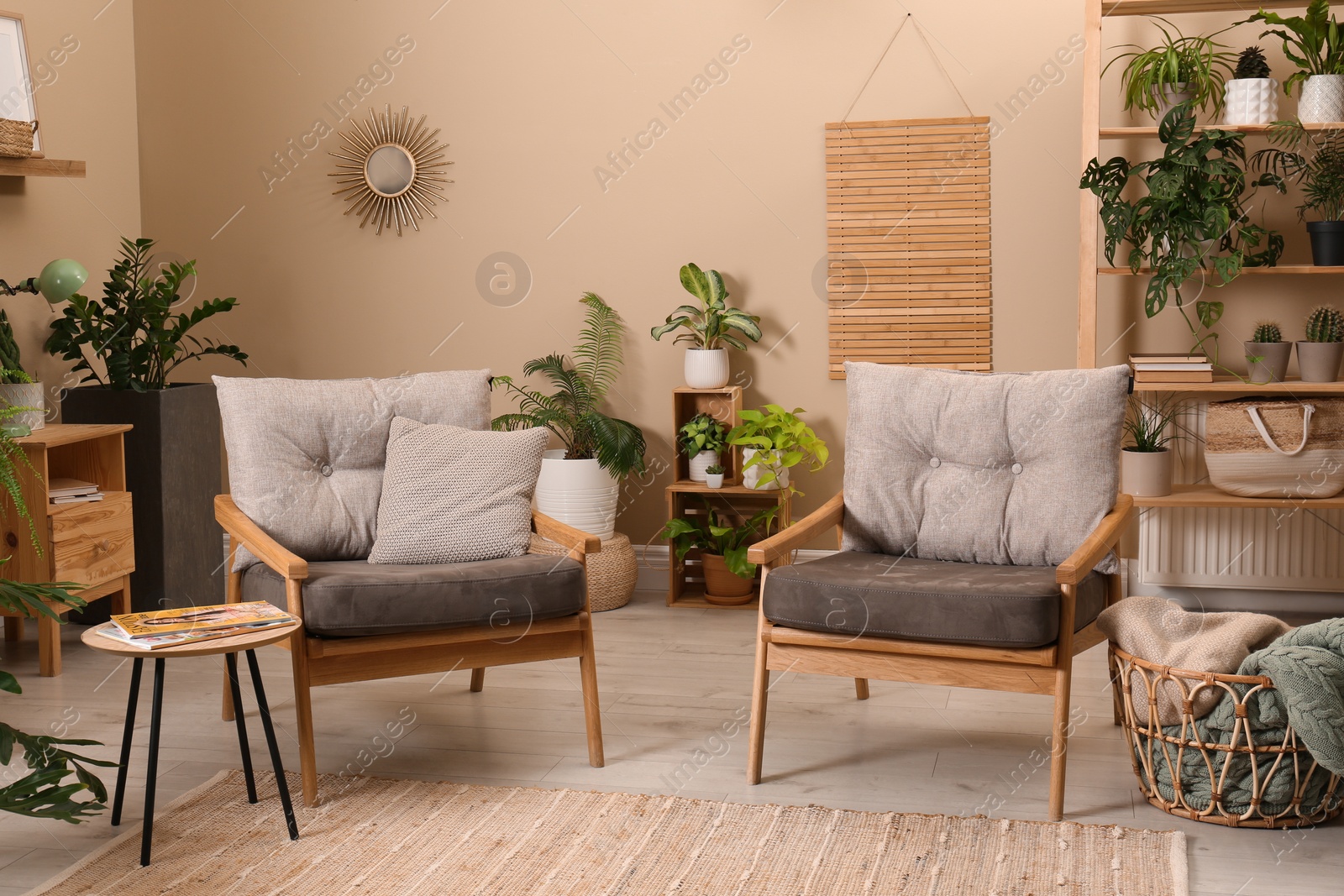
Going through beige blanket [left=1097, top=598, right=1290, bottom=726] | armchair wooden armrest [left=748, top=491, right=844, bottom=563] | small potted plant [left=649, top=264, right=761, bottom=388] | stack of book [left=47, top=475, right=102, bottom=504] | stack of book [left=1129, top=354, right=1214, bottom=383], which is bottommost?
beige blanket [left=1097, top=598, right=1290, bottom=726]

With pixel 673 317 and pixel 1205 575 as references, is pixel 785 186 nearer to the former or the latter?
pixel 673 317

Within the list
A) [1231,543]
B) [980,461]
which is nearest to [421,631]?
[980,461]

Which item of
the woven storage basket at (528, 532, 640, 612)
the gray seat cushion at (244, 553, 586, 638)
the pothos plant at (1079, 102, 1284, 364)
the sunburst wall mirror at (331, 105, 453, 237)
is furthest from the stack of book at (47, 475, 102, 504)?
the pothos plant at (1079, 102, 1284, 364)

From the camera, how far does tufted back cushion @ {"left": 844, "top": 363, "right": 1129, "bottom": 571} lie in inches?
114

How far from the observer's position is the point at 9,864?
235 centimetres

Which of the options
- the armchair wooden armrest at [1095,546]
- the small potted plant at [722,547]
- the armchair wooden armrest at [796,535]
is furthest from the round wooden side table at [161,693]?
the small potted plant at [722,547]

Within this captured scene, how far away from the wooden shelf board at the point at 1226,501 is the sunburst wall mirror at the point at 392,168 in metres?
2.82

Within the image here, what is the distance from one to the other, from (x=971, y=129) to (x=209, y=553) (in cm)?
306

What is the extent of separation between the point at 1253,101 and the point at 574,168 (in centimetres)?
233

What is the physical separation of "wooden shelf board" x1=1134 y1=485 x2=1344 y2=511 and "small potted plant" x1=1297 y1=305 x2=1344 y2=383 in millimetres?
384

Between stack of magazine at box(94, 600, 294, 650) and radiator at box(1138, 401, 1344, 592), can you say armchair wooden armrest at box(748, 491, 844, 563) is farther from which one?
radiator at box(1138, 401, 1344, 592)

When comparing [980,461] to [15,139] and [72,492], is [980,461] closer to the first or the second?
[72,492]

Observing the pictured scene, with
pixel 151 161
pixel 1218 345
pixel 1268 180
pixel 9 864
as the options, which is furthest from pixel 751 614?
pixel 151 161

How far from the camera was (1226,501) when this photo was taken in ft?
12.8
